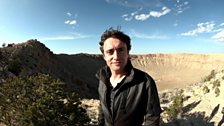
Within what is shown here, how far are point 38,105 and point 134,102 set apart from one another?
11.9m

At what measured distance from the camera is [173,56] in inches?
5310

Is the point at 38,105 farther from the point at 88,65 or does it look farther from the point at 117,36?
the point at 88,65

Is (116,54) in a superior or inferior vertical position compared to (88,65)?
superior

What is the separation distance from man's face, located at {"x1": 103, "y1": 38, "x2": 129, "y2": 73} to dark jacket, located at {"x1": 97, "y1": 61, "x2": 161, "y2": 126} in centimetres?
13

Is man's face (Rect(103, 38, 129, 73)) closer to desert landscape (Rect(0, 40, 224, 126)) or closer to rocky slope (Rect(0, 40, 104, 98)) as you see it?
desert landscape (Rect(0, 40, 224, 126))

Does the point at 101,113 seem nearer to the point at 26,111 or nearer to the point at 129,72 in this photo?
the point at 129,72

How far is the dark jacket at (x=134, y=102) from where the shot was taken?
324cm

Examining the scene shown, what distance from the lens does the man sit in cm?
325

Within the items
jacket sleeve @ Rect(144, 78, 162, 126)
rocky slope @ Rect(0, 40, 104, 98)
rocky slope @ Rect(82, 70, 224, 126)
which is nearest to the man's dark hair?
jacket sleeve @ Rect(144, 78, 162, 126)

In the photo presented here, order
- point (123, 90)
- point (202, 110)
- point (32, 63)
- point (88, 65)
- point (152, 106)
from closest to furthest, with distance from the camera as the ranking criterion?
point (152, 106)
point (123, 90)
point (202, 110)
point (32, 63)
point (88, 65)

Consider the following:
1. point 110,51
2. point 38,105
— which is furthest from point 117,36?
point 38,105

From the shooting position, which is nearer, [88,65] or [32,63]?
[32,63]

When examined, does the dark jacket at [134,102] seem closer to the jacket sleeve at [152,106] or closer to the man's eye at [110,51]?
the jacket sleeve at [152,106]

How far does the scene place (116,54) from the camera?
11.1ft
